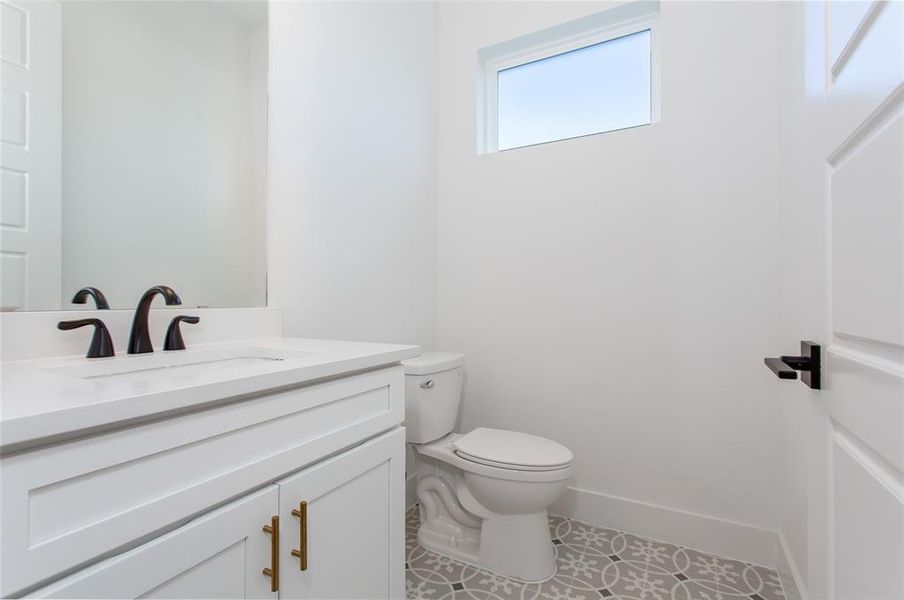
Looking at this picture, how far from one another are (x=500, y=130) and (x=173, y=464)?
2.08 metres

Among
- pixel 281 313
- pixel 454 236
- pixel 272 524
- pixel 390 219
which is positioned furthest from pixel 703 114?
pixel 272 524

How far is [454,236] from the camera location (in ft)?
7.21

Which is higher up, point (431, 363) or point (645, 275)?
point (645, 275)

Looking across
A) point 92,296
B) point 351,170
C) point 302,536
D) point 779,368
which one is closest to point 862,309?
point 779,368

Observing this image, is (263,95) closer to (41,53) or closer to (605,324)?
(41,53)

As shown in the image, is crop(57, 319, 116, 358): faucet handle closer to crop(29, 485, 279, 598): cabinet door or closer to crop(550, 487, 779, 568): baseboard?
crop(29, 485, 279, 598): cabinet door

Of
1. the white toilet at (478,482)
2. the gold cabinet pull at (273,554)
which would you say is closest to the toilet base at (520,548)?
the white toilet at (478,482)

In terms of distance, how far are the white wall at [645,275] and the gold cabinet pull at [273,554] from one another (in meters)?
1.40

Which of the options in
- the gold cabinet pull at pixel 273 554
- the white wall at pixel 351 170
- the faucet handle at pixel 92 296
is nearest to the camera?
the gold cabinet pull at pixel 273 554

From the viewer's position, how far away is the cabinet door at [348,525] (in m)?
0.82

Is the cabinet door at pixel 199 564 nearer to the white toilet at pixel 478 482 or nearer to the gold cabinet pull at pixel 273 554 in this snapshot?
the gold cabinet pull at pixel 273 554

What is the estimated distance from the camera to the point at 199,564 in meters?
0.67

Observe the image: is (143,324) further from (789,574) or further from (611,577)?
(789,574)

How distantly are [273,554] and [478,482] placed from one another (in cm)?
90
